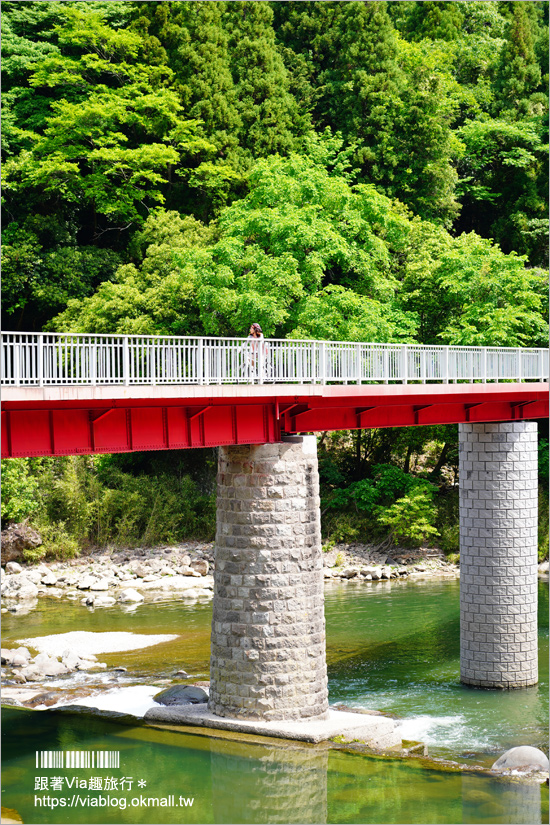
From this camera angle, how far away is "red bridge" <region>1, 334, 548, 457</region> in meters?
17.2

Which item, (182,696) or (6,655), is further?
(6,655)

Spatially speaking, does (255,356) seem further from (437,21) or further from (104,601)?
(437,21)

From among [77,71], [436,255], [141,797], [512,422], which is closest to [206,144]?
[77,71]

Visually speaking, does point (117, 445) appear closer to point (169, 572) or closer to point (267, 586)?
point (267, 586)

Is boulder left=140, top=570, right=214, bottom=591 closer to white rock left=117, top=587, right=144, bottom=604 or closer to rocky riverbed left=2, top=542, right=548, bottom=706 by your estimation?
rocky riverbed left=2, top=542, right=548, bottom=706

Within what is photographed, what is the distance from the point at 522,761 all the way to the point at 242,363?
359 inches

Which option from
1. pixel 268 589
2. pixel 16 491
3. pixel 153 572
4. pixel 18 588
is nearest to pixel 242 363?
pixel 268 589

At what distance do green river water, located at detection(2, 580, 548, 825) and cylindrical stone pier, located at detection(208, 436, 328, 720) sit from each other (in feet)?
3.29

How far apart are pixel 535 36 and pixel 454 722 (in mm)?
46362

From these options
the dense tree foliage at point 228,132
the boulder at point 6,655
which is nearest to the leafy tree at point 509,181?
the dense tree foliage at point 228,132

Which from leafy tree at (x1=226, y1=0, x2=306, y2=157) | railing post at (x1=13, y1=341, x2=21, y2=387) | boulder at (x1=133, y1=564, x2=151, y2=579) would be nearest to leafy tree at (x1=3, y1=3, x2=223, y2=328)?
leafy tree at (x1=226, y1=0, x2=306, y2=157)

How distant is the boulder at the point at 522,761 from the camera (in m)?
19.8

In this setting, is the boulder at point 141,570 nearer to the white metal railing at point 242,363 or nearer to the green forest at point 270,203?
the green forest at point 270,203

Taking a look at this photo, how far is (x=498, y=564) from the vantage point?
26.3 metres
